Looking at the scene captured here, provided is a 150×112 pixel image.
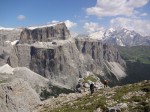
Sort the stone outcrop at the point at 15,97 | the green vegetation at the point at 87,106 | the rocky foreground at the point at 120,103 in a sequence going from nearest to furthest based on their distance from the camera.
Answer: the rocky foreground at the point at 120,103, the stone outcrop at the point at 15,97, the green vegetation at the point at 87,106

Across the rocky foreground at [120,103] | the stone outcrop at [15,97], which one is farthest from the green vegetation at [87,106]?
the stone outcrop at [15,97]

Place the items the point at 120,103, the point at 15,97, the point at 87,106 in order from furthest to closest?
the point at 87,106 < the point at 15,97 < the point at 120,103

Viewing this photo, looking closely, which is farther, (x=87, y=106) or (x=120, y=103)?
(x=87, y=106)

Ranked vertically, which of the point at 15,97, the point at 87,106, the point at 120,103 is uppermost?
the point at 15,97

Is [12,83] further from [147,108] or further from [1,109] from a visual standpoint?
[147,108]

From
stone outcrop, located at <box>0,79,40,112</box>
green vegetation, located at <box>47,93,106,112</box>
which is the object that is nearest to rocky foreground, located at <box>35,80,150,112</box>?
green vegetation, located at <box>47,93,106,112</box>

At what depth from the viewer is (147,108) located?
3978 centimetres

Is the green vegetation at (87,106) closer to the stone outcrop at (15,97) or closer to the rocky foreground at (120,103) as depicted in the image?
the rocky foreground at (120,103)

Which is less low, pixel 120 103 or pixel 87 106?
pixel 120 103

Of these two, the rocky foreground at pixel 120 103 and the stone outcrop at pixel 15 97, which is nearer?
the rocky foreground at pixel 120 103

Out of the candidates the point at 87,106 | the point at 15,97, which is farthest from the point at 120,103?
the point at 15,97

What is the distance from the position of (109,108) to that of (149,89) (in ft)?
32.5

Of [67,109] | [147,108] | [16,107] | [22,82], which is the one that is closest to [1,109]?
[16,107]

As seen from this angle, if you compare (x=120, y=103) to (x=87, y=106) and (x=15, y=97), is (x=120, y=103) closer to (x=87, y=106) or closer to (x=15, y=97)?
(x=87, y=106)
